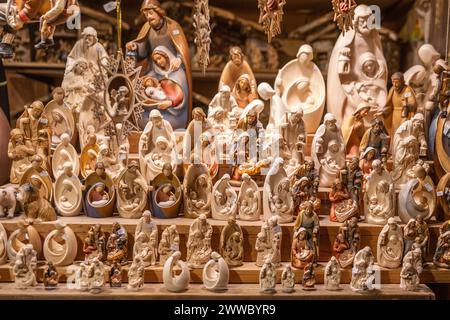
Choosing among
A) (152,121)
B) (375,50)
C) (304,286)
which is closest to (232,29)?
(375,50)

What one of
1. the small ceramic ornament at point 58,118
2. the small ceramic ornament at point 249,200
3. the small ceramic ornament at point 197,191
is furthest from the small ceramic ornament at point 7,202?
Answer: the small ceramic ornament at point 249,200

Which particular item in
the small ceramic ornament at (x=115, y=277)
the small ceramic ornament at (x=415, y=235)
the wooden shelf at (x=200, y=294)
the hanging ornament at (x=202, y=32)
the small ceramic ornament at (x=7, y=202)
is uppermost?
the hanging ornament at (x=202, y=32)

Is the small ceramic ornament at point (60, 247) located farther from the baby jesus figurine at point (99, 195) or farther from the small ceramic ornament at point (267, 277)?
the small ceramic ornament at point (267, 277)

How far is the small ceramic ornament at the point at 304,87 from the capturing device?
4801 mm

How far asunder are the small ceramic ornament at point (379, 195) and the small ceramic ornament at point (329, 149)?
0.85 ft

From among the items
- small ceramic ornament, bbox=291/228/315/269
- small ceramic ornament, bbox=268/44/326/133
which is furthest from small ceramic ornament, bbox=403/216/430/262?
small ceramic ornament, bbox=268/44/326/133

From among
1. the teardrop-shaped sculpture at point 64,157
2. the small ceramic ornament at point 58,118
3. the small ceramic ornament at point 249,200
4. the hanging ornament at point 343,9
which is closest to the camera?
the hanging ornament at point 343,9

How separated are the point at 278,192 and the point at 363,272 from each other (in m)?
0.61

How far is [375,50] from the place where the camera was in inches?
192

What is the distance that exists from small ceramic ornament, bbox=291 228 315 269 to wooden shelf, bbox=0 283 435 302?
0.15m

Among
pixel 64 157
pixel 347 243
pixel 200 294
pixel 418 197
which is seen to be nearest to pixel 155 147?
pixel 64 157

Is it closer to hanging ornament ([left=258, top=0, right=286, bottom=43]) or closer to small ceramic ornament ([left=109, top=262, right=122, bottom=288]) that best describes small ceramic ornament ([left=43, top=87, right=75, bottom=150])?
small ceramic ornament ([left=109, top=262, right=122, bottom=288])

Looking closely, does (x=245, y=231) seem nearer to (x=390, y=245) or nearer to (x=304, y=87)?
(x=390, y=245)

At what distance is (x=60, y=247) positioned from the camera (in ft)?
12.9
